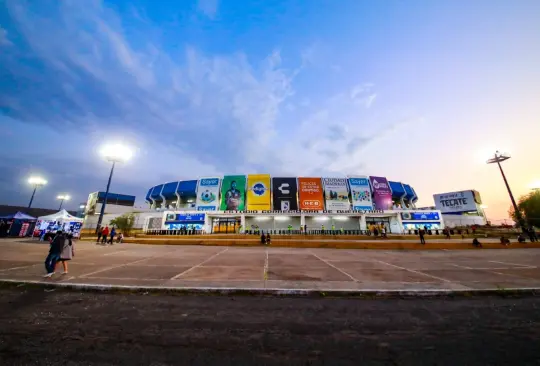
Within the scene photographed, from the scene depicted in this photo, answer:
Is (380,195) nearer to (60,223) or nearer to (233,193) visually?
(233,193)

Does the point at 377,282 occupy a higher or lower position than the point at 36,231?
lower

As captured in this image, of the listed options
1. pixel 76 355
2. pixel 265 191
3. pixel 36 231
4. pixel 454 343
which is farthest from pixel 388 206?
pixel 36 231

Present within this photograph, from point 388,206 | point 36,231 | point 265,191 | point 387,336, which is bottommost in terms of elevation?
point 387,336

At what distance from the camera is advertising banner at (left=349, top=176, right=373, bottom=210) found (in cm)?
4231

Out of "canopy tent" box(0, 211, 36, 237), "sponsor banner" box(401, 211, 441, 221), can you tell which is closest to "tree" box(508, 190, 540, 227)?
"sponsor banner" box(401, 211, 441, 221)

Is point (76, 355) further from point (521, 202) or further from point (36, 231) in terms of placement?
point (521, 202)

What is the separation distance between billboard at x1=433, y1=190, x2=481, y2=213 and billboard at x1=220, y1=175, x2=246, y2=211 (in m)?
59.6

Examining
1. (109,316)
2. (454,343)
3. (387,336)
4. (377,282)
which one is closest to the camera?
(454,343)

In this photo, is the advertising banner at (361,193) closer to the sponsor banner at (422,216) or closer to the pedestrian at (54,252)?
the sponsor banner at (422,216)

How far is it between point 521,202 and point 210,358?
68.8 m

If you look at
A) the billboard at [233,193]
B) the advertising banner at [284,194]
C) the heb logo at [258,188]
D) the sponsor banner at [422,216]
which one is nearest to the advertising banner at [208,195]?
the billboard at [233,193]

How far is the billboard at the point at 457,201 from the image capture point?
53531 mm

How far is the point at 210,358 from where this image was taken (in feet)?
7.55

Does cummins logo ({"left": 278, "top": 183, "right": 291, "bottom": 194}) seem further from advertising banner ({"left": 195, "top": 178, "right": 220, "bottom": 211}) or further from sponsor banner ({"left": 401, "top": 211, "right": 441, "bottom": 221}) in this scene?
sponsor banner ({"left": 401, "top": 211, "right": 441, "bottom": 221})
